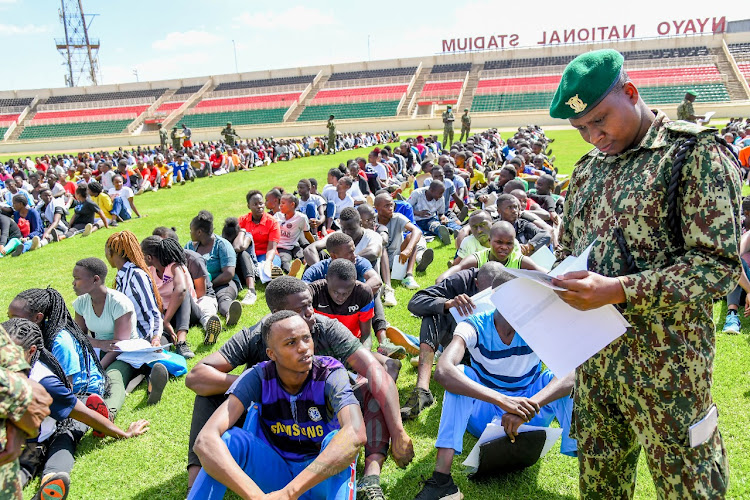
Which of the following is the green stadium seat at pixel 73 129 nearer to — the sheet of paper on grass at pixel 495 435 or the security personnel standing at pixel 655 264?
the sheet of paper on grass at pixel 495 435

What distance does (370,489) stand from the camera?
3369 mm

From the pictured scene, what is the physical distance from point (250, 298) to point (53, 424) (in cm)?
368

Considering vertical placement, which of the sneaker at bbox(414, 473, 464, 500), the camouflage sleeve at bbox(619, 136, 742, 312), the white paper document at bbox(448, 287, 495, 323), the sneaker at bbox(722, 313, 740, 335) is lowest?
the sneaker at bbox(722, 313, 740, 335)

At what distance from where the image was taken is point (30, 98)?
6656cm

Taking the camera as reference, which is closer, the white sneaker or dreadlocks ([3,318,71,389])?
dreadlocks ([3,318,71,389])

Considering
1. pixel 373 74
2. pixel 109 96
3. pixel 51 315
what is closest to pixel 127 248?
pixel 51 315

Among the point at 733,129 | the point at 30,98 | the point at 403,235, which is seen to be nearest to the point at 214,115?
the point at 30,98

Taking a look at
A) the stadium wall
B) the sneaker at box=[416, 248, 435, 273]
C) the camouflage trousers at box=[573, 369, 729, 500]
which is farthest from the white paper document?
the stadium wall

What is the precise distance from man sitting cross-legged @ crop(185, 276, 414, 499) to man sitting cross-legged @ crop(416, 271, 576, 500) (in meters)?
0.27

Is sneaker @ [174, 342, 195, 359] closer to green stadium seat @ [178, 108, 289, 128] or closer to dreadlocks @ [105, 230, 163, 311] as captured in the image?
dreadlocks @ [105, 230, 163, 311]

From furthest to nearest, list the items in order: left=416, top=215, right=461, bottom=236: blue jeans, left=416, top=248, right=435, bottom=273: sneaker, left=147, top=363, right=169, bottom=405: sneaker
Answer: left=416, top=215, right=461, bottom=236: blue jeans
left=416, top=248, right=435, bottom=273: sneaker
left=147, top=363, right=169, bottom=405: sneaker

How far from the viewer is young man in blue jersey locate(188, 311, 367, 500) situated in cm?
288

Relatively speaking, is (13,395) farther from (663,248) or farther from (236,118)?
(236,118)

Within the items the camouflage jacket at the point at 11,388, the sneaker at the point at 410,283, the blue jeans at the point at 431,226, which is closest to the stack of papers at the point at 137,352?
the camouflage jacket at the point at 11,388
